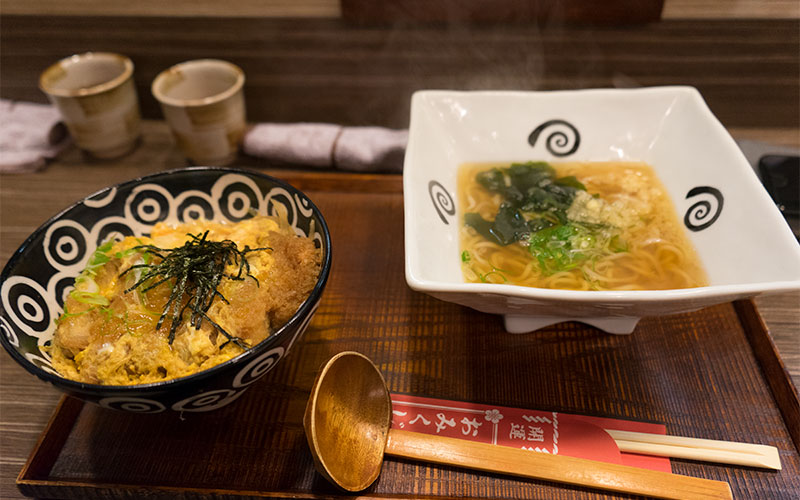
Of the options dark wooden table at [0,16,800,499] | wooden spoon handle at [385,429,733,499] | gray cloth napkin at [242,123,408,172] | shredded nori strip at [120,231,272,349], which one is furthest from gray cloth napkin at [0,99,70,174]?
wooden spoon handle at [385,429,733,499]

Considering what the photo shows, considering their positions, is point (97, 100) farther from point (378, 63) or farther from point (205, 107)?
point (378, 63)

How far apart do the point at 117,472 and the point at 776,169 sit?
234cm

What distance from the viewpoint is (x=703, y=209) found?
160cm

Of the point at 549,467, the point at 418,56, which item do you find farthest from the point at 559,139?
the point at 549,467

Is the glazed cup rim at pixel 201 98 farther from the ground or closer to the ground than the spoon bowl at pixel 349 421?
farther from the ground

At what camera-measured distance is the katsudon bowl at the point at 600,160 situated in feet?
3.95

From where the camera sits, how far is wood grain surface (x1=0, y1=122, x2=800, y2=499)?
124cm

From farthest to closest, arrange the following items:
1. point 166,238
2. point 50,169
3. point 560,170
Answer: point 50,169, point 560,170, point 166,238

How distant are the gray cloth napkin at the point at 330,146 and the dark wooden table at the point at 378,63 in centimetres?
10

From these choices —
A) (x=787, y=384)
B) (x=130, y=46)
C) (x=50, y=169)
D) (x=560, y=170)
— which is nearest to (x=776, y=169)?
(x=560, y=170)

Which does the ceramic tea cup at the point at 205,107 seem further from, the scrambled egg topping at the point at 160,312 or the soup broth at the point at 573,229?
the soup broth at the point at 573,229

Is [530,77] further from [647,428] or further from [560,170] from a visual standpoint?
[647,428]

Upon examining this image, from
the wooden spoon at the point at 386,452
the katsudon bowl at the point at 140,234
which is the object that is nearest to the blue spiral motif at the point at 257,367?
the katsudon bowl at the point at 140,234

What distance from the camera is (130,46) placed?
2572 mm
